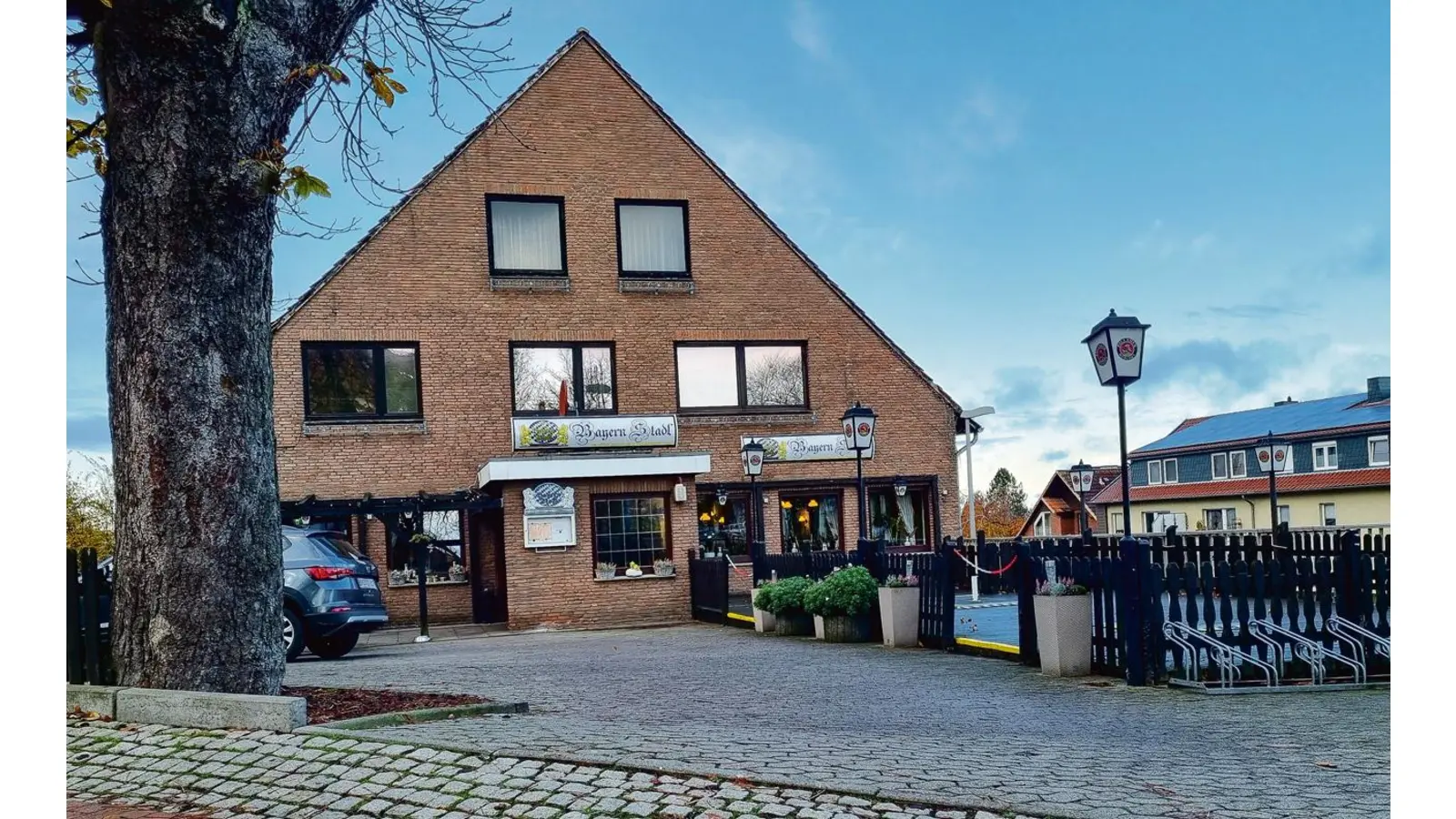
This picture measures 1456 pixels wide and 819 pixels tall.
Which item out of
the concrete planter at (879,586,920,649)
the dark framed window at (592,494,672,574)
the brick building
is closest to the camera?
the concrete planter at (879,586,920,649)

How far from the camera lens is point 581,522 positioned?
874 inches

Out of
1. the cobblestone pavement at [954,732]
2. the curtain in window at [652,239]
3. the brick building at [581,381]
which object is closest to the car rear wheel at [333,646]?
the cobblestone pavement at [954,732]

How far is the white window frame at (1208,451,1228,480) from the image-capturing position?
60219mm

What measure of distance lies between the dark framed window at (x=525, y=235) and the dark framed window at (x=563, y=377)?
1497 millimetres

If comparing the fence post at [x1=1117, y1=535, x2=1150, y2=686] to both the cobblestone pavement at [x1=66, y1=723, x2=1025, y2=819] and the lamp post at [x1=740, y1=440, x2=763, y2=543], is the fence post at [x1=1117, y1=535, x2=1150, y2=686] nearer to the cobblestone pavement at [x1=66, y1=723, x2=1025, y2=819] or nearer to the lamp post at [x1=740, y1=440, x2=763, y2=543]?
the cobblestone pavement at [x1=66, y1=723, x2=1025, y2=819]

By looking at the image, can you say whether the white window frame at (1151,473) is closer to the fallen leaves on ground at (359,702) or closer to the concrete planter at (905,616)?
the concrete planter at (905,616)

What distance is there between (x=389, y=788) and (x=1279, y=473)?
160 ft

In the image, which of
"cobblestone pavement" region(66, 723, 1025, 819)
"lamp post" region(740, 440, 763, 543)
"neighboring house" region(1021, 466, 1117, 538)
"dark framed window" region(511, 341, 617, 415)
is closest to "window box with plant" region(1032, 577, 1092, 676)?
"cobblestone pavement" region(66, 723, 1025, 819)

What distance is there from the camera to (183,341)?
7.50 meters

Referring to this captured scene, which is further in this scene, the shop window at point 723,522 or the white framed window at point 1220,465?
the white framed window at point 1220,465

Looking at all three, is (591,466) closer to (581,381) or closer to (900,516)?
(581,381)

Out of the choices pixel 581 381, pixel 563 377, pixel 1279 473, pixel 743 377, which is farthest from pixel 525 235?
pixel 1279 473

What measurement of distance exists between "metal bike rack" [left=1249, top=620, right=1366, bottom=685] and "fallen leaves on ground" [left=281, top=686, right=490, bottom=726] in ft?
20.8

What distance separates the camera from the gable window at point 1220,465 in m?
60.2
